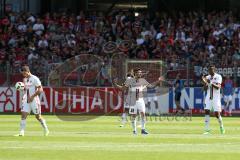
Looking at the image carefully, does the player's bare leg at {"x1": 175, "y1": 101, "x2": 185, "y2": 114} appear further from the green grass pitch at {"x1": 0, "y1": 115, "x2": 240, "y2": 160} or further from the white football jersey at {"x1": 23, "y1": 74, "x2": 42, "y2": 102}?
the white football jersey at {"x1": 23, "y1": 74, "x2": 42, "y2": 102}

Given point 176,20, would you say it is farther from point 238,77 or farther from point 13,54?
point 13,54

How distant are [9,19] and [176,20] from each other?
30.9 ft

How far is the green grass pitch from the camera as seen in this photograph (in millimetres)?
17234

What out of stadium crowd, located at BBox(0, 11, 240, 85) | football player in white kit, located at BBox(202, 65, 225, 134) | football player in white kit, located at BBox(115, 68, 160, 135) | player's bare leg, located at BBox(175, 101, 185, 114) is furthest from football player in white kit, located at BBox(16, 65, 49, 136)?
player's bare leg, located at BBox(175, 101, 185, 114)

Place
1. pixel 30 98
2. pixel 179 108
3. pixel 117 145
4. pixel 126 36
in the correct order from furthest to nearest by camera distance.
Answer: pixel 126 36
pixel 179 108
pixel 30 98
pixel 117 145

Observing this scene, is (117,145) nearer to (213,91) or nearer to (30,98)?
(30,98)

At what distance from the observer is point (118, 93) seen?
1561 inches

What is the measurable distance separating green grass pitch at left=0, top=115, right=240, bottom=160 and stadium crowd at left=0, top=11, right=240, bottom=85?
42.3 ft

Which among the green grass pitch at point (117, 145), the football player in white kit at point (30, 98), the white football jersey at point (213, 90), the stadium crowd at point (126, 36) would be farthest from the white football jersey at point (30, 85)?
the stadium crowd at point (126, 36)

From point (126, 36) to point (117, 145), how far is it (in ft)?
73.7

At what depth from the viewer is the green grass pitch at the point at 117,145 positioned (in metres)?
17.2

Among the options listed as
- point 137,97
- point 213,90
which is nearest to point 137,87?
point 137,97

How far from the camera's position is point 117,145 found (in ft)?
65.5

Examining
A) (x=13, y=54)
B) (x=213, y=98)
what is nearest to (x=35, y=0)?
(x=13, y=54)
